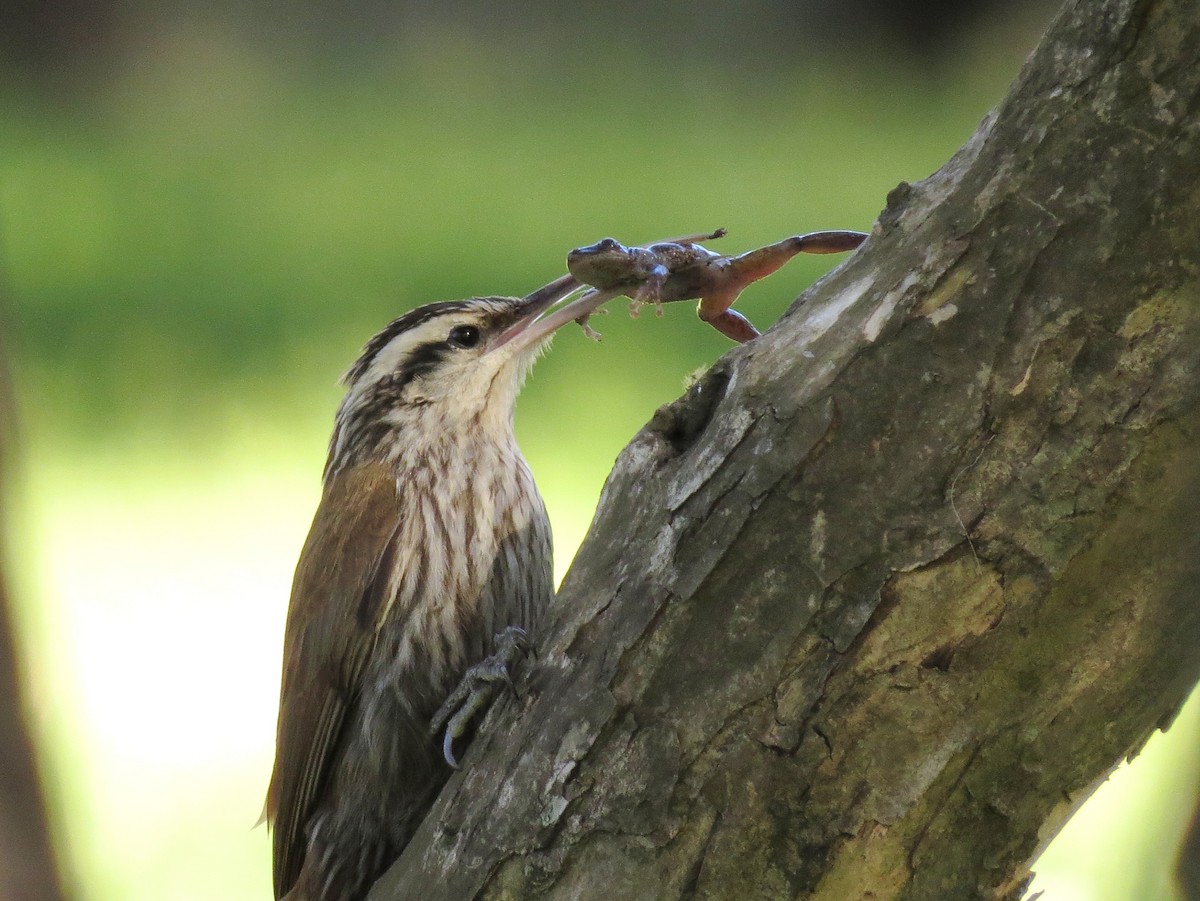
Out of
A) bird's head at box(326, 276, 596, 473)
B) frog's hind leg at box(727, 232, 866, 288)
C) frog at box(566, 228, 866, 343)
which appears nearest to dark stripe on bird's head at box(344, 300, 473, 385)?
bird's head at box(326, 276, 596, 473)

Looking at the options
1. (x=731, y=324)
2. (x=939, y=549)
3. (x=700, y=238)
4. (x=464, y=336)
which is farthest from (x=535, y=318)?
(x=939, y=549)

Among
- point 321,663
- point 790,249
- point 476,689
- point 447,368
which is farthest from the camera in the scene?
A: point 447,368

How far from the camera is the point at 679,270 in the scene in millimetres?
2277

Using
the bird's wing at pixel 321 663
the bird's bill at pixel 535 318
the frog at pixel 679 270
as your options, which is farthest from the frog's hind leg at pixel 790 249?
the bird's wing at pixel 321 663

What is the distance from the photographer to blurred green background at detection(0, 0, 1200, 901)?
15.6 ft

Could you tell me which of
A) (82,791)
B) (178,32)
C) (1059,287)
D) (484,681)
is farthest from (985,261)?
(178,32)

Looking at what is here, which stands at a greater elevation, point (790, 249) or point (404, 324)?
point (404, 324)

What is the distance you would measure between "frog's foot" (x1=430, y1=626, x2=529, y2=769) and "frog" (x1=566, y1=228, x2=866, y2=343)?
0.53 m

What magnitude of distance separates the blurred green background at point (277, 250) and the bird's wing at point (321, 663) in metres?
0.49

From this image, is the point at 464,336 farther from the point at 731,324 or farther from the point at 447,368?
the point at 731,324

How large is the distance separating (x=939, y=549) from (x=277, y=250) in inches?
223

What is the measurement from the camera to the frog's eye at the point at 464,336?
308 centimetres

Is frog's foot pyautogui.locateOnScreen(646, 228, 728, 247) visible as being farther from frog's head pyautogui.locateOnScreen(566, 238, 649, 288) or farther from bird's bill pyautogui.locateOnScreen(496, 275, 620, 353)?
bird's bill pyautogui.locateOnScreen(496, 275, 620, 353)

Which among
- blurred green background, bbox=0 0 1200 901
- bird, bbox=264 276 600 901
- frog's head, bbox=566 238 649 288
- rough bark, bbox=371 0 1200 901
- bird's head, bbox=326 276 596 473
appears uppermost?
blurred green background, bbox=0 0 1200 901
